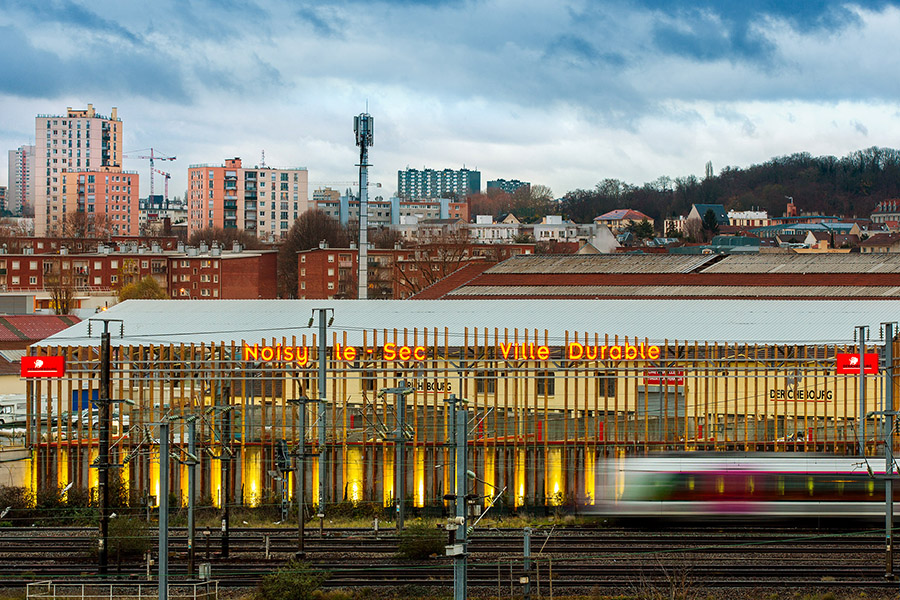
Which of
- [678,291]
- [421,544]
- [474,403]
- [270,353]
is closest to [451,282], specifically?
[678,291]

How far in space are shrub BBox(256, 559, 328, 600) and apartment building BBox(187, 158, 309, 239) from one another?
489ft

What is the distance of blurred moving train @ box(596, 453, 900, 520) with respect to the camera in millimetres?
25719

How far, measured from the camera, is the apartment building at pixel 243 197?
168m

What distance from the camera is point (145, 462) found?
31.1 metres

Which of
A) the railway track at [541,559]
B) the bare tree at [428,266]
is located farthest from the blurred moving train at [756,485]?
the bare tree at [428,266]

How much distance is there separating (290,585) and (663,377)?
13.9 m

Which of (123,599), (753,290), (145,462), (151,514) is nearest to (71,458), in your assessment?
(145,462)

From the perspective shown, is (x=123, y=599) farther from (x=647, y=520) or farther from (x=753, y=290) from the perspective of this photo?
(x=753, y=290)

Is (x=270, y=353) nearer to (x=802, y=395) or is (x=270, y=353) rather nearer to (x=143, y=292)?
(x=802, y=395)

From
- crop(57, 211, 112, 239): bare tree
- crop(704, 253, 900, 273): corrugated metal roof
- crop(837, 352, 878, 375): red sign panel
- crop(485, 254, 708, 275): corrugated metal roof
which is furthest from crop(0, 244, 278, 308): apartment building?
crop(837, 352, 878, 375): red sign panel

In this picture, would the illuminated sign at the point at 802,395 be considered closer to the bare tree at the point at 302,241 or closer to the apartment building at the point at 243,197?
the bare tree at the point at 302,241

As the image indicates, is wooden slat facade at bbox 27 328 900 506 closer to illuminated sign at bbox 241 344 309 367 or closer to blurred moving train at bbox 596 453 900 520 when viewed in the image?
illuminated sign at bbox 241 344 309 367

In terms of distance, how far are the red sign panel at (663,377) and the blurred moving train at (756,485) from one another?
450 centimetres

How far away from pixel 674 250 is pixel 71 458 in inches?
2546
